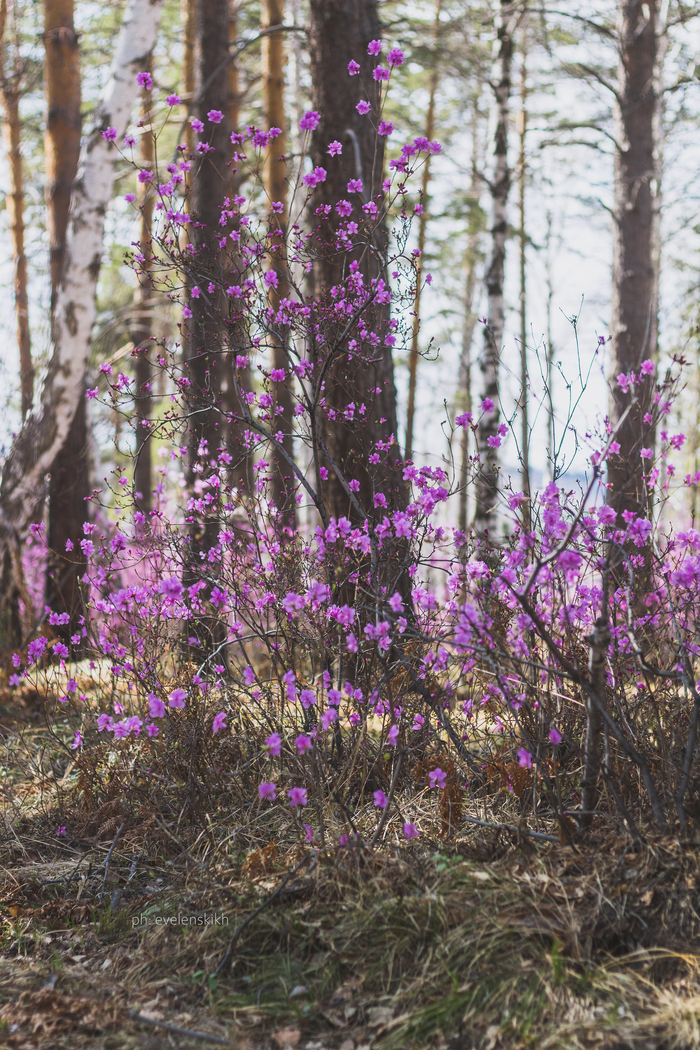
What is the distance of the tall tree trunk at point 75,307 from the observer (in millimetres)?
5570

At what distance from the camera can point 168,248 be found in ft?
10.1

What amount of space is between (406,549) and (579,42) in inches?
337

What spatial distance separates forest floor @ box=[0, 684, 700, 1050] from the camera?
1946mm

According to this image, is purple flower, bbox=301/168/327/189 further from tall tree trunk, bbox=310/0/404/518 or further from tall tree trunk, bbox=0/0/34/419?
tall tree trunk, bbox=0/0/34/419

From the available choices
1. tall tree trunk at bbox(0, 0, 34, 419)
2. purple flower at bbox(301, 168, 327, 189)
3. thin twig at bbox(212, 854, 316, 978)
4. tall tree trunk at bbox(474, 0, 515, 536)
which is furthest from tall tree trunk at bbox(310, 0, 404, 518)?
tall tree trunk at bbox(0, 0, 34, 419)

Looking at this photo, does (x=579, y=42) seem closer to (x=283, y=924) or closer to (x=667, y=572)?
(x=667, y=572)

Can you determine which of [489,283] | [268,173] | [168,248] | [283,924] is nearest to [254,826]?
[283,924]

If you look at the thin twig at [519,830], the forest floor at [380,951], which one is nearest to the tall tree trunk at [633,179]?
the thin twig at [519,830]

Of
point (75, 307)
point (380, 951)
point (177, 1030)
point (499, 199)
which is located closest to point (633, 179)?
point (499, 199)

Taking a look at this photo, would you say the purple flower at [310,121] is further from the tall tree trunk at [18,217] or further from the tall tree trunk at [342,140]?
the tall tree trunk at [18,217]

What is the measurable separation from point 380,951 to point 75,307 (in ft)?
16.9

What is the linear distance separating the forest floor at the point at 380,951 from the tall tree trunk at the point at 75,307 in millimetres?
3741

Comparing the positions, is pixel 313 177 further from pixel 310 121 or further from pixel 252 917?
pixel 252 917

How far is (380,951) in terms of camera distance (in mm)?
2203
